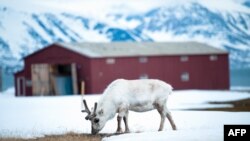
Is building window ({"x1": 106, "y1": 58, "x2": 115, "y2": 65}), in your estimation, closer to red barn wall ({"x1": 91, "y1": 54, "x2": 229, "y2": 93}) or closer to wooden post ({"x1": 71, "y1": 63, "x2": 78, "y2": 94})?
red barn wall ({"x1": 91, "y1": 54, "x2": 229, "y2": 93})

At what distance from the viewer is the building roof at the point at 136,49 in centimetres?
4116

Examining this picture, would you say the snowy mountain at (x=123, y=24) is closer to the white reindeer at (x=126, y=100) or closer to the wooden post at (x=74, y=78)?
the wooden post at (x=74, y=78)

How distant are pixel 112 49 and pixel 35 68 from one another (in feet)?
20.7

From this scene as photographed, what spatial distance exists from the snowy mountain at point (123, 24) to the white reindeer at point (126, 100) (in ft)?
97.5

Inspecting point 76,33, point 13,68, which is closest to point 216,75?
point 13,68

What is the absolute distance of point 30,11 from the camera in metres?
60.8

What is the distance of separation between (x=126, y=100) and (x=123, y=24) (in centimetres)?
5241

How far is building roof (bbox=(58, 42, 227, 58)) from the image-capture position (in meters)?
41.2

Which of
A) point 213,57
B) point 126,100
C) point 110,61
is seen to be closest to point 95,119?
point 126,100

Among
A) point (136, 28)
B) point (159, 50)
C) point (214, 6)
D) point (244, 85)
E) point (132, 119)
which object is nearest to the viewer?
point (132, 119)

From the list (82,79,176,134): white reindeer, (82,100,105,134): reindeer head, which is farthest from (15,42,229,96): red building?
(82,100,105,134): reindeer head

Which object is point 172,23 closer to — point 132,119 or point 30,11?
point 30,11

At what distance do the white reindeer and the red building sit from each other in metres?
24.9

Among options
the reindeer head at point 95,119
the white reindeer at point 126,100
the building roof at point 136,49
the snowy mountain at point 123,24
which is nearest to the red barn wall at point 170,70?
the building roof at point 136,49
